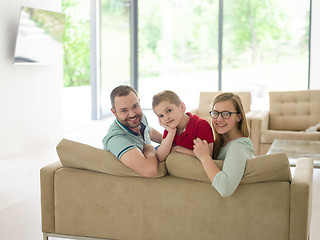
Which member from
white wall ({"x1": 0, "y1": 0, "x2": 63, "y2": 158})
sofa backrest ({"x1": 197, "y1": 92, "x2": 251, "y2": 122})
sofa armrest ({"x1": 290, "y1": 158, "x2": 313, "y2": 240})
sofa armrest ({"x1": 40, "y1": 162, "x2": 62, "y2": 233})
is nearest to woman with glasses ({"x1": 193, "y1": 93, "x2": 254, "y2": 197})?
sofa armrest ({"x1": 290, "y1": 158, "x2": 313, "y2": 240})

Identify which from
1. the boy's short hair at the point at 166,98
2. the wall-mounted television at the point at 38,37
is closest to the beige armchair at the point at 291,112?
the wall-mounted television at the point at 38,37

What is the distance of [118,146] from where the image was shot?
→ 2.42 meters

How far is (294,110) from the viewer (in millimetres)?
5711

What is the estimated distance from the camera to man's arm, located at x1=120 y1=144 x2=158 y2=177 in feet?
7.72

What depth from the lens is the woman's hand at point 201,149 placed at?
7.63ft

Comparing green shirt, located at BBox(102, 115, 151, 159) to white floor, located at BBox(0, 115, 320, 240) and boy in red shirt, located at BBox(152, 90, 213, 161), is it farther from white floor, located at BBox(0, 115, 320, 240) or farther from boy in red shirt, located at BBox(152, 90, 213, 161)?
white floor, located at BBox(0, 115, 320, 240)

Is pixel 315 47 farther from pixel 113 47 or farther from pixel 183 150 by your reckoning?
pixel 183 150

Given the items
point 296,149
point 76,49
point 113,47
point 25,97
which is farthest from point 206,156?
point 113,47

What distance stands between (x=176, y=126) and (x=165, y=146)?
0.12 metres

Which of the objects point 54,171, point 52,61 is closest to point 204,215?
point 54,171

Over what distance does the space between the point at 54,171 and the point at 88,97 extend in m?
6.16

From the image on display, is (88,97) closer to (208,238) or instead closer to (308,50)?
(308,50)

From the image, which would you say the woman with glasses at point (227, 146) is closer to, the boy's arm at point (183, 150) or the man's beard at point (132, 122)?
the boy's arm at point (183, 150)

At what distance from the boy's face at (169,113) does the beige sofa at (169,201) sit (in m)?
0.17
